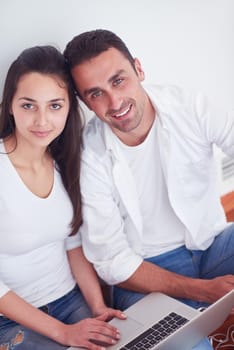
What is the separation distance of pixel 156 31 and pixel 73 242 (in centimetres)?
69

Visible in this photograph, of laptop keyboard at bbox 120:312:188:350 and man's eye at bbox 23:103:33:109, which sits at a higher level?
man's eye at bbox 23:103:33:109

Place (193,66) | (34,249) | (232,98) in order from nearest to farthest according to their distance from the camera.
A: (34,249) < (193,66) < (232,98)

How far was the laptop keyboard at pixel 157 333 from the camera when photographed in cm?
131

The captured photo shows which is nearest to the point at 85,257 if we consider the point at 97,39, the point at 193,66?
the point at 97,39

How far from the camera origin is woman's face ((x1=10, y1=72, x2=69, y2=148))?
1323 millimetres

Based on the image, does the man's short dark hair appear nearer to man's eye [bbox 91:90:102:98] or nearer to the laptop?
man's eye [bbox 91:90:102:98]

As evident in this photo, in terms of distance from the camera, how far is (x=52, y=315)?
5.04ft

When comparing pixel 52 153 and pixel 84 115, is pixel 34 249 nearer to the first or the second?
pixel 52 153

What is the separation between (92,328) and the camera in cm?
138

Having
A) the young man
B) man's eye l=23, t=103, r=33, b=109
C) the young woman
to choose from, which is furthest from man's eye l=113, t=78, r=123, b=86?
man's eye l=23, t=103, r=33, b=109

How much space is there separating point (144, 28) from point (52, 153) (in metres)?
0.48

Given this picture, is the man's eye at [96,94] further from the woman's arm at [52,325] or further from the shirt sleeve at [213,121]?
the woman's arm at [52,325]

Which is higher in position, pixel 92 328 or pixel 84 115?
pixel 84 115

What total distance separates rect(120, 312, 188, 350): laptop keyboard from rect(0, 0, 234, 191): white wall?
578 mm
